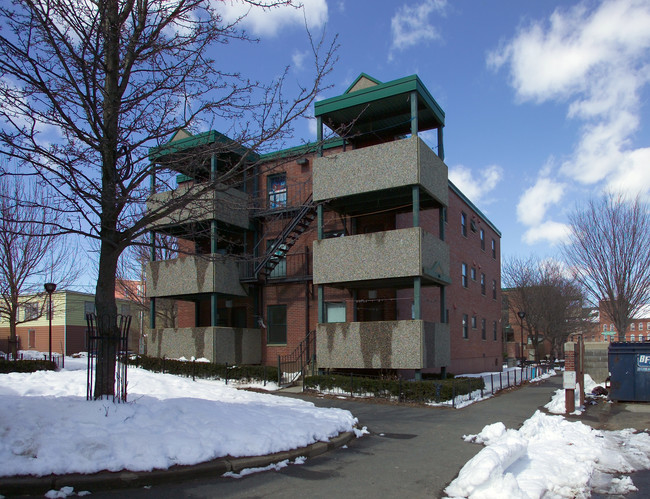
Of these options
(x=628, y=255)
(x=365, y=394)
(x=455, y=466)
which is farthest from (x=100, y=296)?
(x=628, y=255)

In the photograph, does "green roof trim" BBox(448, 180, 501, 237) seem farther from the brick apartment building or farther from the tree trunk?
the tree trunk

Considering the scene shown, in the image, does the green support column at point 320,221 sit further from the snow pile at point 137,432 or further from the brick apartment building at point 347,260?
the snow pile at point 137,432

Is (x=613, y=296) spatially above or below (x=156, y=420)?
above

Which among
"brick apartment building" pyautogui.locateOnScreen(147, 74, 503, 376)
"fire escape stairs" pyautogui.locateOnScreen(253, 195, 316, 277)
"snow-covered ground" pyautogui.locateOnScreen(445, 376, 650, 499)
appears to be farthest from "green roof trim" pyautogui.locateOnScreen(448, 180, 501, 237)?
"snow-covered ground" pyautogui.locateOnScreen(445, 376, 650, 499)

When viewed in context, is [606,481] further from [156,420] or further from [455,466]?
[156,420]

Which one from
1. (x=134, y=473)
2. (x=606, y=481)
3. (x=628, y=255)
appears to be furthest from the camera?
(x=628, y=255)

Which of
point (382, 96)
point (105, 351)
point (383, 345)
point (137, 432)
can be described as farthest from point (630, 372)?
point (105, 351)

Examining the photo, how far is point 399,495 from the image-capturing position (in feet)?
22.0

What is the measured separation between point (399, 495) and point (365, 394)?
1024 centimetres

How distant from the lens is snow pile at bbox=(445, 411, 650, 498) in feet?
21.7

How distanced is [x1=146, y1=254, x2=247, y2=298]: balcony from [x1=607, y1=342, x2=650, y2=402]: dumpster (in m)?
14.0

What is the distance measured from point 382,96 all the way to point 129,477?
14.7 metres

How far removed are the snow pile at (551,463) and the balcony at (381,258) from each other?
23.8 feet

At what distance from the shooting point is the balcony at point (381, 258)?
57.4ft
